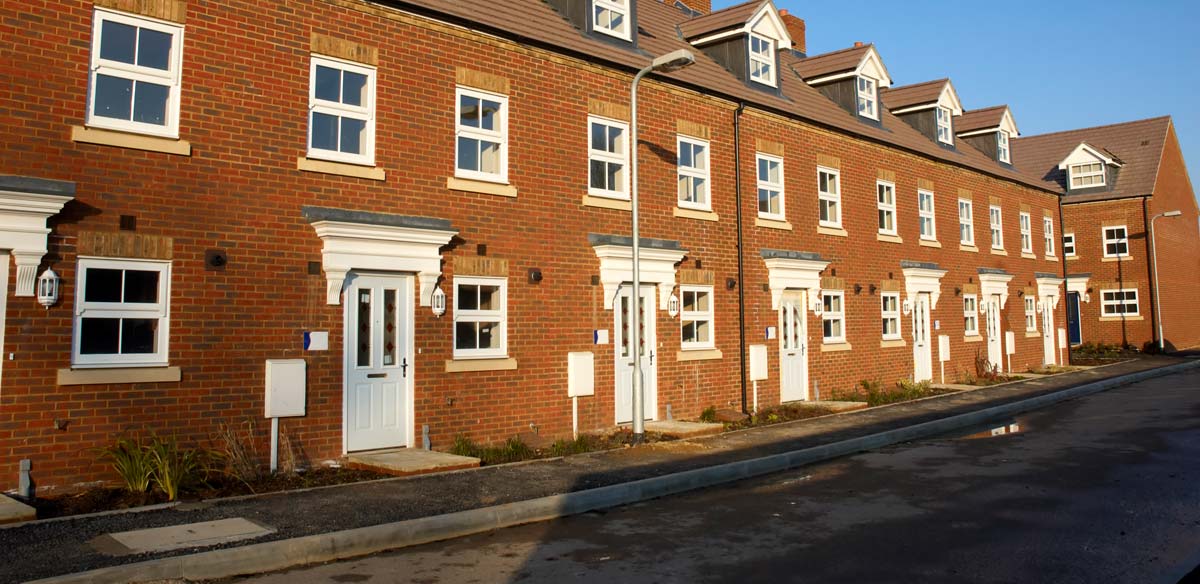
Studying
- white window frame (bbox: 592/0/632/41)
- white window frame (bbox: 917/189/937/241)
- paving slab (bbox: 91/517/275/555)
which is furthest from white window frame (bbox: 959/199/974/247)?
paving slab (bbox: 91/517/275/555)

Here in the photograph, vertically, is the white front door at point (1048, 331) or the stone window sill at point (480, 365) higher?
the white front door at point (1048, 331)

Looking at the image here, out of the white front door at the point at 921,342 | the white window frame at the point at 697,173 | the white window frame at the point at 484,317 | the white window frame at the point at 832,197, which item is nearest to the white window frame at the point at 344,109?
the white window frame at the point at 484,317

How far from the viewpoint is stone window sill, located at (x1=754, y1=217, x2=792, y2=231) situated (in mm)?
17469

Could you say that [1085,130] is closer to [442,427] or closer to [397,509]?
[442,427]

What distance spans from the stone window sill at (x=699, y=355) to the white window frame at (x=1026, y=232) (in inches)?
706

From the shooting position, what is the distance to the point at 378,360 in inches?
450

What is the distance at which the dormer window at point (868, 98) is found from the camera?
21.8 meters

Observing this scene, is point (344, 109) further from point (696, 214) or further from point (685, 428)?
point (685, 428)

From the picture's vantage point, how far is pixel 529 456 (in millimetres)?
11938

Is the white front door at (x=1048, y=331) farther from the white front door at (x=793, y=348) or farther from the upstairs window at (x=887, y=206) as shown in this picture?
the white front door at (x=793, y=348)

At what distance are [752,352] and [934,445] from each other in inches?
183

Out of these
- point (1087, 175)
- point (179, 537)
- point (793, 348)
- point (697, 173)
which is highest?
point (1087, 175)

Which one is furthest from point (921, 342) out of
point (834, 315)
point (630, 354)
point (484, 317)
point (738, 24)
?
point (484, 317)

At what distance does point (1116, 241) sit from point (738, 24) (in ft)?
87.3
